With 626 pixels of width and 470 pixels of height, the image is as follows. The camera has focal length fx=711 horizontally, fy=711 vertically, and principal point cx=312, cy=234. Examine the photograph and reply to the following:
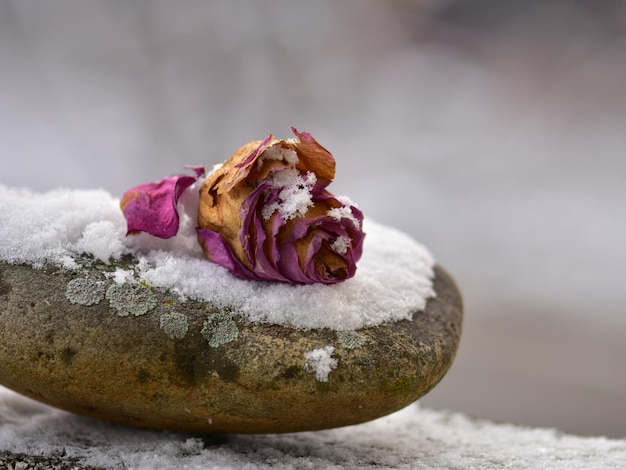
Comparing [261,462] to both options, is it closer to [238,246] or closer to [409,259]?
[238,246]

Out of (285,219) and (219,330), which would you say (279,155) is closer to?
(285,219)

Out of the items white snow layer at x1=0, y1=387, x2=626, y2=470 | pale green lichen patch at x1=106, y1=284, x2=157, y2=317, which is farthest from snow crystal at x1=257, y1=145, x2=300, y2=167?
white snow layer at x1=0, y1=387, x2=626, y2=470

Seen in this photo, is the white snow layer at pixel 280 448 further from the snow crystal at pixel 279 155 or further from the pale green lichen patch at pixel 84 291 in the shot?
the snow crystal at pixel 279 155

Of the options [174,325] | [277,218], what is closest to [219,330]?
[174,325]

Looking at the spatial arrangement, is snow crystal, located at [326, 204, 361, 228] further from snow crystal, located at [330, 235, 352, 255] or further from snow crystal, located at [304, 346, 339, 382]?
snow crystal, located at [304, 346, 339, 382]

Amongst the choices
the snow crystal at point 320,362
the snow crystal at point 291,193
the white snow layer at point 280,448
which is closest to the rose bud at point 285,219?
the snow crystal at point 291,193

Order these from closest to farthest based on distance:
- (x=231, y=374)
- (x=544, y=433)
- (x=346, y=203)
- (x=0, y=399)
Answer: (x=231, y=374)
(x=346, y=203)
(x=0, y=399)
(x=544, y=433)

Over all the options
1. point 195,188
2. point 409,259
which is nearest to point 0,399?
point 195,188
